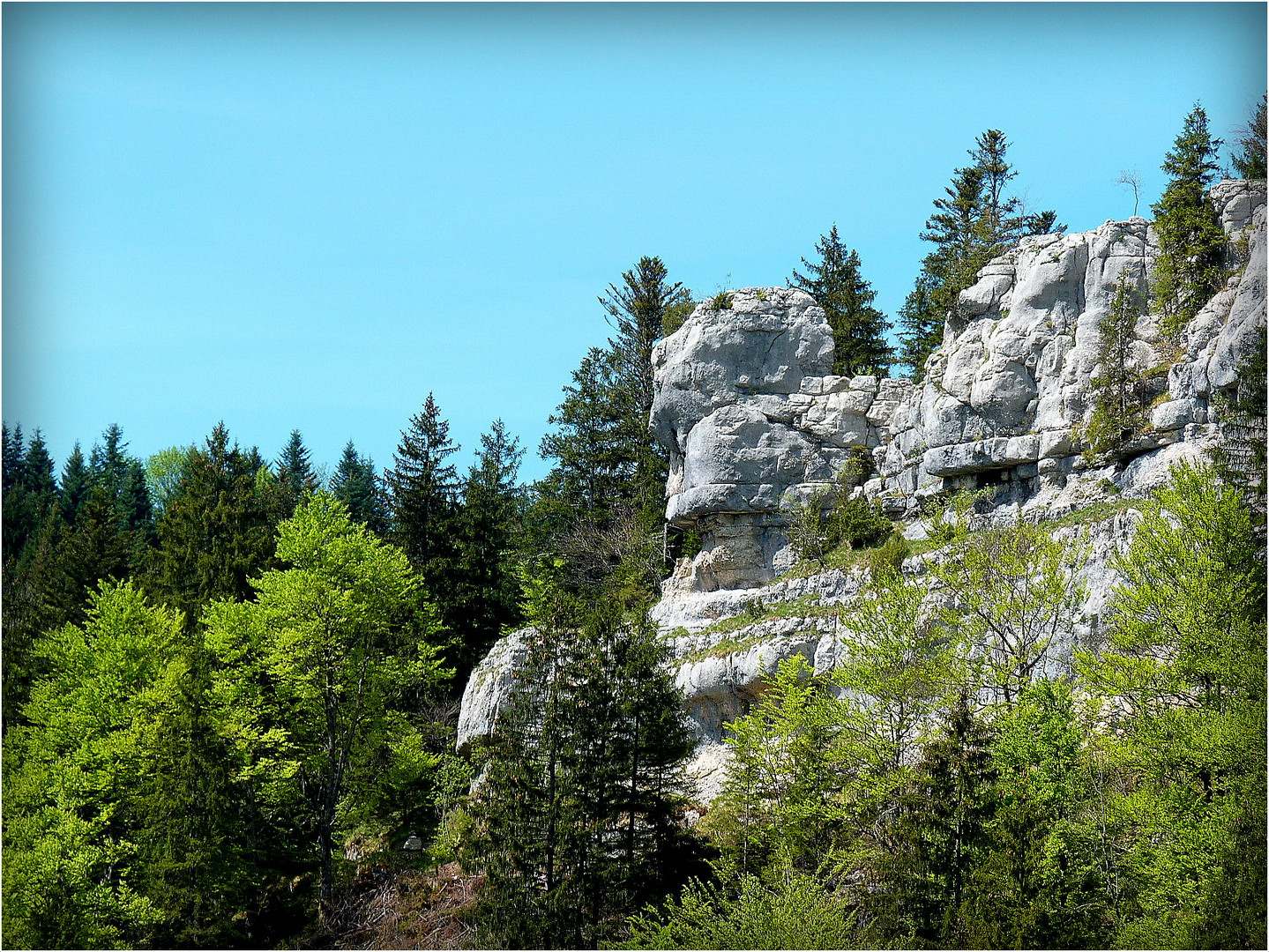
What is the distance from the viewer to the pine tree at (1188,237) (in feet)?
112

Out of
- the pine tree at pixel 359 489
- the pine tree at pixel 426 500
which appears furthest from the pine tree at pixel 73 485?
the pine tree at pixel 426 500

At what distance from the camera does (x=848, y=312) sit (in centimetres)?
5106

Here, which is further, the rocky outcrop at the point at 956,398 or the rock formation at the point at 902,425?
the rocky outcrop at the point at 956,398

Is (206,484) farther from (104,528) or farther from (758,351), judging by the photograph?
(758,351)

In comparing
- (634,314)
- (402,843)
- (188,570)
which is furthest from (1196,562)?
(188,570)

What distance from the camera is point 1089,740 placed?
28109mm

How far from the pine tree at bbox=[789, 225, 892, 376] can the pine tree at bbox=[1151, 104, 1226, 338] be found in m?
14.7

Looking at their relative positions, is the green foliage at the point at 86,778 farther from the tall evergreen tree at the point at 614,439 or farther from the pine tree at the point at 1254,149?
the pine tree at the point at 1254,149

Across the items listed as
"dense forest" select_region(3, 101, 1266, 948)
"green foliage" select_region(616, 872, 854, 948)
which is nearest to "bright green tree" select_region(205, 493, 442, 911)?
"dense forest" select_region(3, 101, 1266, 948)

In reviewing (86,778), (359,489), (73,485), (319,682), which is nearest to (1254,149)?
(319,682)

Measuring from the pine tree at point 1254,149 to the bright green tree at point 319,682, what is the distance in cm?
2980

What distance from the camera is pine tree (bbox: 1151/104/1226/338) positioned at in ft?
112

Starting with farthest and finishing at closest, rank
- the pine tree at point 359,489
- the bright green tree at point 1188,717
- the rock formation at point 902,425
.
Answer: the pine tree at point 359,489
the rock formation at point 902,425
the bright green tree at point 1188,717

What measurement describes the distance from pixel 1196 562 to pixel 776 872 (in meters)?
12.3
